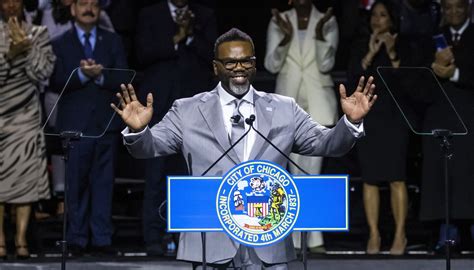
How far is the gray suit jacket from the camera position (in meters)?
5.01

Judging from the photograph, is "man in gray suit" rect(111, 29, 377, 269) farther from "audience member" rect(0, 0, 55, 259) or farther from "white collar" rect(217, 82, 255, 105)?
"audience member" rect(0, 0, 55, 259)

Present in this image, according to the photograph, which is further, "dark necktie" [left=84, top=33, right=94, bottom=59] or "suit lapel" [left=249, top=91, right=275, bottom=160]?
"dark necktie" [left=84, top=33, right=94, bottom=59]

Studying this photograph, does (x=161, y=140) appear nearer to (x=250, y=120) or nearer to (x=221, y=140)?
(x=221, y=140)

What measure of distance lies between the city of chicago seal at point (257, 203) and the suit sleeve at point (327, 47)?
4387 millimetres

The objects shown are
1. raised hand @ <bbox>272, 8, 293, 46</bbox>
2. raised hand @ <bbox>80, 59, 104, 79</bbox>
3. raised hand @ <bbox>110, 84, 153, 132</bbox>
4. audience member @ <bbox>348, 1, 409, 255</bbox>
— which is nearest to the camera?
raised hand @ <bbox>110, 84, 153, 132</bbox>

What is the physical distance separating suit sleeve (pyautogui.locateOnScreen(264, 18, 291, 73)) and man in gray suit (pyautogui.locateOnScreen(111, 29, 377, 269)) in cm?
385

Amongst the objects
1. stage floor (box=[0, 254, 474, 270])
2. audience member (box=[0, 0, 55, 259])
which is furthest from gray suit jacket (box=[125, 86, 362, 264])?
audience member (box=[0, 0, 55, 259])

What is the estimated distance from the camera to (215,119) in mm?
5148

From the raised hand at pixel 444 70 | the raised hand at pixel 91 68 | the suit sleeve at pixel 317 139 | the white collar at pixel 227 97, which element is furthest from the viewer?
the raised hand at pixel 444 70

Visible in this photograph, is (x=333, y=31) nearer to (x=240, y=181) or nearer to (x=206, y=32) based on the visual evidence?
(x=206, y=32)

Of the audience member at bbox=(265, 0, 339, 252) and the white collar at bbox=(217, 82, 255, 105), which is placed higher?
the audience member at bbox=(265, 0, 339, 252)

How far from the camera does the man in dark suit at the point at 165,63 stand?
9.06 metres

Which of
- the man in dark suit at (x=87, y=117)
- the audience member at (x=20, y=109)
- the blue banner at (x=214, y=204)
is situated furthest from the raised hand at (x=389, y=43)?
the blue banner at (x=214, y=204)

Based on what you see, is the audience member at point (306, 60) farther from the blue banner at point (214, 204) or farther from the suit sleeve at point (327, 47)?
the blue banner at point (214, 204)
